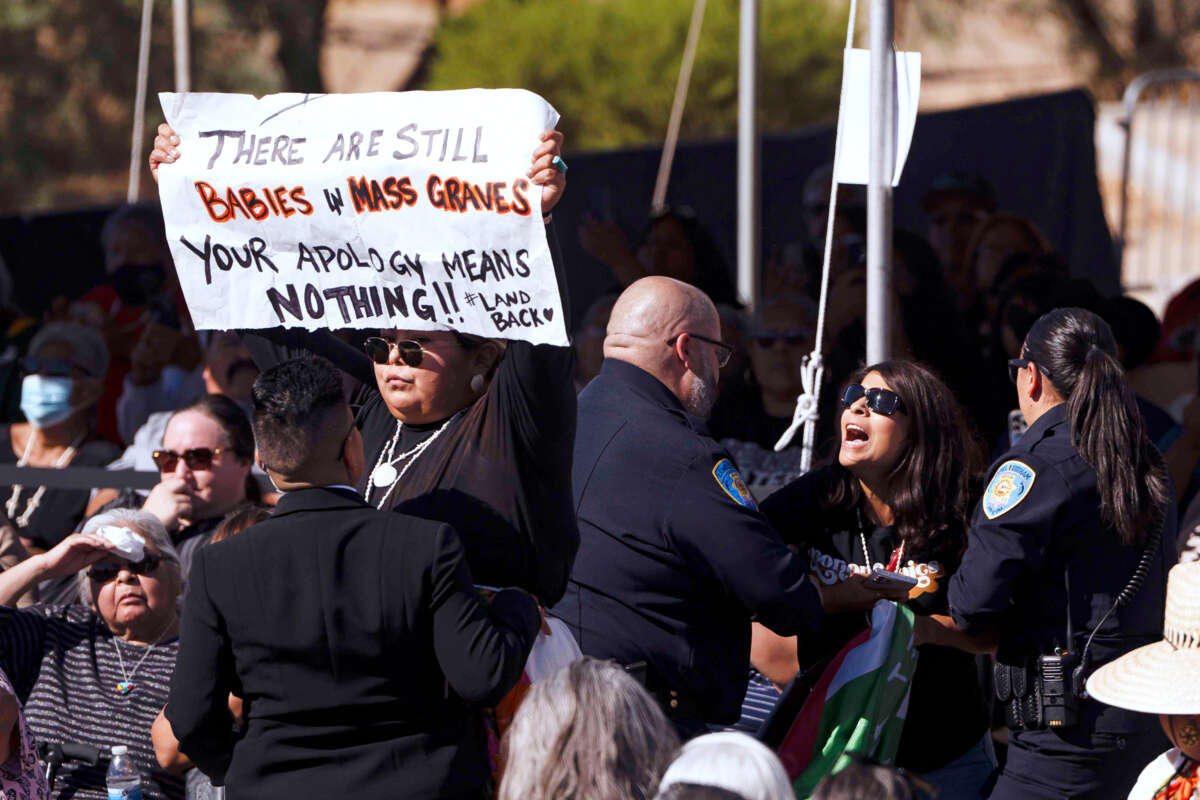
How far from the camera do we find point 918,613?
13.0 ft

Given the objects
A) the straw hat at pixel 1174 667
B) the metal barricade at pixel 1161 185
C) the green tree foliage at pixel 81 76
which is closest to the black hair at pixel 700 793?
the straw hat at pixel 1174 667

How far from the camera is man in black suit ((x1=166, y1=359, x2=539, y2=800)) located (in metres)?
2.95

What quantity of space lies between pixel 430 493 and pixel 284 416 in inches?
15.6

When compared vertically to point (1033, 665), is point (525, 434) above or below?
above

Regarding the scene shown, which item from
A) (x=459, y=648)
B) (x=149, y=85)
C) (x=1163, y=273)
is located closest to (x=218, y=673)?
(x=459, y=648)

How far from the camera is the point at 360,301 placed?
3.49 metres

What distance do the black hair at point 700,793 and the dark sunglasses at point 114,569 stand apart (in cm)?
216

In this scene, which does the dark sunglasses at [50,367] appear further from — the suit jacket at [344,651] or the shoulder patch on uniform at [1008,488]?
the shoulder patch on uniform at [1008,488]

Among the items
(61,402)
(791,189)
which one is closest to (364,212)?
(61,402)

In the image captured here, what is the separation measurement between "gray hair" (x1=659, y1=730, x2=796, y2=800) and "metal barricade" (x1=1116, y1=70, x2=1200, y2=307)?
7.10 meters

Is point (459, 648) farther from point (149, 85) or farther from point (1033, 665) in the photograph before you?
point (149, 85)

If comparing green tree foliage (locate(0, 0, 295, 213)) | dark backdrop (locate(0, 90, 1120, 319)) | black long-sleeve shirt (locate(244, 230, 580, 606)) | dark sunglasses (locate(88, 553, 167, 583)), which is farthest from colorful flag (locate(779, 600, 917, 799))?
green tree foliage (locate(0, 0, 295, 213))

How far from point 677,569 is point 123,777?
1.48 metres

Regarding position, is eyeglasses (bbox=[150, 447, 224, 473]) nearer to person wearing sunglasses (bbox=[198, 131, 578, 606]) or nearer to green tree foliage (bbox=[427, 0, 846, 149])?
person wearing sunglasses (bbox=[198, 131, 578, 606])
